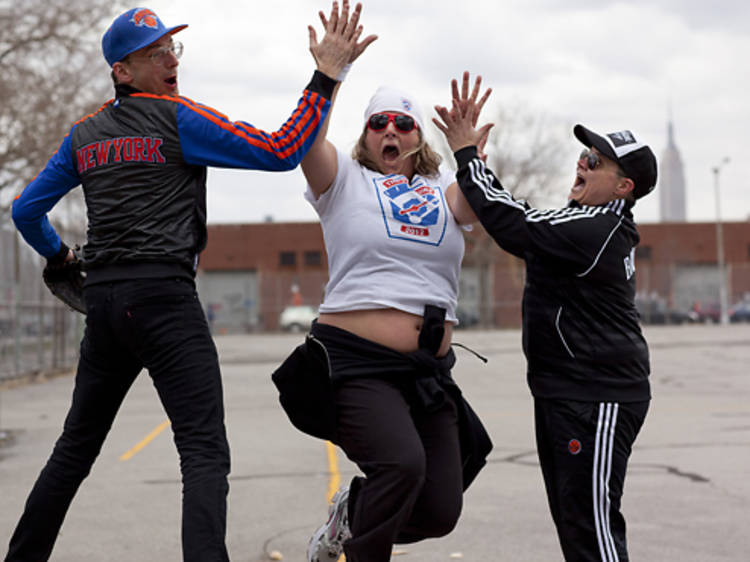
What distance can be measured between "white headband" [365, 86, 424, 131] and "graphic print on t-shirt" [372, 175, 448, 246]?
32 centimetres

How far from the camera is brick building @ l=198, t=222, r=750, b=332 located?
50.5 m

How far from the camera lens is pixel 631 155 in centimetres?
365

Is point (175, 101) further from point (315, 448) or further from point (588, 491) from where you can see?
point (315, 448)

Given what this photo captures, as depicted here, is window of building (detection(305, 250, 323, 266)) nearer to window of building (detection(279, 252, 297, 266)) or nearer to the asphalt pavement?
window of building (detection(279, 252, 297, 266))

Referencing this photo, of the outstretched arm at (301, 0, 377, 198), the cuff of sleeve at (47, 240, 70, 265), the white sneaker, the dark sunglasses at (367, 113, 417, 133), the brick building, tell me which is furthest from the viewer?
the brick building

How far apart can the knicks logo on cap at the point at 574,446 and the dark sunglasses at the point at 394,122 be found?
4.79ft

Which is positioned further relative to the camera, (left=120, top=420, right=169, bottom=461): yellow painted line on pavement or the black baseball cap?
(left=120, top=420, right=169, bottom=461): yellow painted line on pavement

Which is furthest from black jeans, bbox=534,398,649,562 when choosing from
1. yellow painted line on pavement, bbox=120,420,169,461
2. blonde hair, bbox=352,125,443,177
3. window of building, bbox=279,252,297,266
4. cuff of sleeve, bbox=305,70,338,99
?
window of building, bbox=279,252,297,266

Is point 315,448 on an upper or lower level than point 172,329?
lower

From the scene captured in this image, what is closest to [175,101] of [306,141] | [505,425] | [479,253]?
[306,141]

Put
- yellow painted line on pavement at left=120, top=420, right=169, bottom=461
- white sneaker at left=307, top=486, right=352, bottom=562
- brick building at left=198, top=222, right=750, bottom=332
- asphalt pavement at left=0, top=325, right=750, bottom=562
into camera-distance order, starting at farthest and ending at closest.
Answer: brick building at left=198, top=222, right=750, bottom=332, yellow painted line on pavement at left=120, top=420, right=169, bottom=461, asphalt pavement at left=0, top=325, right=750, bottom=562, white sneaker at left=307, top=486, right=352, bottom=562

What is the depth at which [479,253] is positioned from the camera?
5328 centimetres

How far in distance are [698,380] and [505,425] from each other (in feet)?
22.4

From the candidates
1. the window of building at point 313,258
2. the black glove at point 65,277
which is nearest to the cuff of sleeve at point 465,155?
the black glove at point 65,277
